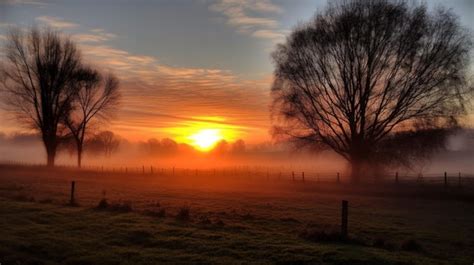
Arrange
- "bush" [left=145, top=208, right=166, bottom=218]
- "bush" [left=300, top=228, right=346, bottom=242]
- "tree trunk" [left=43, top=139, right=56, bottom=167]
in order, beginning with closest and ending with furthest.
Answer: "bush" [left=300, top=228, right=346, bottom=242], "bush" [left=145, top=208, right=166, bottom=218], "tree trunk" [left=43, top=139, right=56, bottom=167]

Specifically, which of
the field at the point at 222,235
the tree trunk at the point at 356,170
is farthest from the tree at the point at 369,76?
the field at the point at 222,235

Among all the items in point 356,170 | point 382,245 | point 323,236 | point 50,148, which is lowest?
point 382,245

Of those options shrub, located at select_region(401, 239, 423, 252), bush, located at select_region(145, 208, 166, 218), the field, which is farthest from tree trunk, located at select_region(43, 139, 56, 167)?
shrub, located at select_region(401, 239, 423, 252)

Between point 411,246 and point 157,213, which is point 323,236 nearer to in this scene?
point 411,246

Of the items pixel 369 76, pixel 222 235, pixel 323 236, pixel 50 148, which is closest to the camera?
pixel 323 236

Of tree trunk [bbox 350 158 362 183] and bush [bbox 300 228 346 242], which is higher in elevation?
tree trunk [bbox 350 158 362 183]

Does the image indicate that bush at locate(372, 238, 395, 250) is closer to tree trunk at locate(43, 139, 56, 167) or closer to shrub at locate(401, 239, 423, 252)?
shrub at locate(401, 239, 423, 252)

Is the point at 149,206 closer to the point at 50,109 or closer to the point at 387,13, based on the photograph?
the point at 387,13

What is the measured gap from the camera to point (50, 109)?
48.2 m

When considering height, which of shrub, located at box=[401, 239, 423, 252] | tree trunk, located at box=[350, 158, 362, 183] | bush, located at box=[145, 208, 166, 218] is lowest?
shrub, located at box=[401, 239, 423, 252]

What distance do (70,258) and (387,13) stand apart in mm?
28365

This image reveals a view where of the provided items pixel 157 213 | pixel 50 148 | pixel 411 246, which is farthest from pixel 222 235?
pixel 50 148

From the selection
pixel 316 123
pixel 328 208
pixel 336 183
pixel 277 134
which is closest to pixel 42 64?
pixel 277 134

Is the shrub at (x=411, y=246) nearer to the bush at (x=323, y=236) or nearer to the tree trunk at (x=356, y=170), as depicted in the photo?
the bush at (x=323, y=236)
